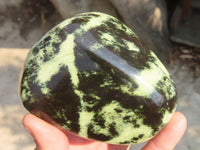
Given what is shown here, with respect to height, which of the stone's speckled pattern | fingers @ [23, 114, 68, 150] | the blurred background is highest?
the stone's speckled pattern

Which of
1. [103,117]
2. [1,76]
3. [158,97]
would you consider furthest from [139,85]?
[1,76]

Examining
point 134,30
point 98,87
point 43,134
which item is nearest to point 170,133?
point 98,87

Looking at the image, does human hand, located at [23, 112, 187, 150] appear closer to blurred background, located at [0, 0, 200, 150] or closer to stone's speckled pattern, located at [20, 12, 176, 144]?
stone's speckled pattern, located at [20, 12, 176, 144]

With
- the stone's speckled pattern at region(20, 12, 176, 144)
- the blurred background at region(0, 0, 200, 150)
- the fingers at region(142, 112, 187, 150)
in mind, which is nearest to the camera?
the stone's speckled pattern at region(20, 12, 176, 144)

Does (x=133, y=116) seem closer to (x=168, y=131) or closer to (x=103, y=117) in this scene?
(x=103, y=117)

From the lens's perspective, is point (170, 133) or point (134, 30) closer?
point (170, 133)

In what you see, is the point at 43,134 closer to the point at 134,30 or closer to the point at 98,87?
the point at 98,87

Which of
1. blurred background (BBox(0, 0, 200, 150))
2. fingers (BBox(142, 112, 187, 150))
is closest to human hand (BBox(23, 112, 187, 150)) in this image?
fingers (BBox(142, 112, 187, 150))
